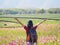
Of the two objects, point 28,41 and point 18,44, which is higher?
point 28,41

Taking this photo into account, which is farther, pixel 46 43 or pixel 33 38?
pixel 46 43

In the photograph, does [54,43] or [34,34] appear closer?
[34,34]

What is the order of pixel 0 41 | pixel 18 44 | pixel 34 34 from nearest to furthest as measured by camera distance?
1. pixel 34 34
2. pixel 18 44
3. pixel 0 41

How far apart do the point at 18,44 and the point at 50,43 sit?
1.21 metres

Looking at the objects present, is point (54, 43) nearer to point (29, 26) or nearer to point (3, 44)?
point (3, 44)

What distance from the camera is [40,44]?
29.1 feet

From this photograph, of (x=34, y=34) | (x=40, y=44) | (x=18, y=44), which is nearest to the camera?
(x=34, y=34)

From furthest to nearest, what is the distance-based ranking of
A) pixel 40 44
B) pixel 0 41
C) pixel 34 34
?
pixel 0 41 → pixel 40 44 → pixel 34 34

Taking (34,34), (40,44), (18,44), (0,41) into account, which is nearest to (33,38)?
(34,34)

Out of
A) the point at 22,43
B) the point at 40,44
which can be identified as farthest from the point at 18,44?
the point at 40,44

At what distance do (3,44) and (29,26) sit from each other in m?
Answer: 2.89

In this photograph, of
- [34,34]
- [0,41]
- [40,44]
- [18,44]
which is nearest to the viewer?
[34,34]

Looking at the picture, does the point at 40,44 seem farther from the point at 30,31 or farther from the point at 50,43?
the point at 30,31

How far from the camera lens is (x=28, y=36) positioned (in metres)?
6.07
